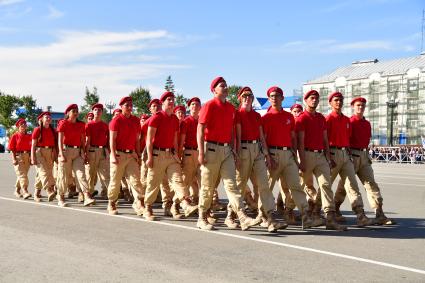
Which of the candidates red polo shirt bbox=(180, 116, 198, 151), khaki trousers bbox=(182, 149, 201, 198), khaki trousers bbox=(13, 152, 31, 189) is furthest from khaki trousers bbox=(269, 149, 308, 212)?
khaki trousers bbox=(13, 152, 31, 189)

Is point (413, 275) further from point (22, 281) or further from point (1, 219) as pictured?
Result: point (1, 219)

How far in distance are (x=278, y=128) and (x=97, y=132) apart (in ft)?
16.9

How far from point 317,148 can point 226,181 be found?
158 cm

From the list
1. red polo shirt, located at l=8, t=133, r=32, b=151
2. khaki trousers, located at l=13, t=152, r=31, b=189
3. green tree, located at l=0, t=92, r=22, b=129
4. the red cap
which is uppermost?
green tree, located at l=0, t=92, r=22, b=129

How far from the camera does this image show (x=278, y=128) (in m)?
8.23

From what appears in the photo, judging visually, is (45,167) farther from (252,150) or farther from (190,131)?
(252,150)

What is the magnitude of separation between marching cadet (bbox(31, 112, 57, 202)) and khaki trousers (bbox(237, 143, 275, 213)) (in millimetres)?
5283

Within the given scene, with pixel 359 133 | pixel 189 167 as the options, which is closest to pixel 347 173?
pixel 359 133

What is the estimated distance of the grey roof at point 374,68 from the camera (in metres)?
69.9

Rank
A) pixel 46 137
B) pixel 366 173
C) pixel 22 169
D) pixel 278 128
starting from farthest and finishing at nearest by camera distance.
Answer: pixel 22 169 → pixel 46 137 → pixel 366 173 → pixel 278 128

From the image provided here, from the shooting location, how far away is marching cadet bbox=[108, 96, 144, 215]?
31.4 ft

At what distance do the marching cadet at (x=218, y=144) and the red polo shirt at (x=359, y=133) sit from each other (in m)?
2.31

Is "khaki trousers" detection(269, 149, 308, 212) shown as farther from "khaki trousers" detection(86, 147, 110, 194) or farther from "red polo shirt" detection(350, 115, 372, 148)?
"khaki trousers" detection(86, 147, 110, 194)

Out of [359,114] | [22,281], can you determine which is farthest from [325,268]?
[359,114]
